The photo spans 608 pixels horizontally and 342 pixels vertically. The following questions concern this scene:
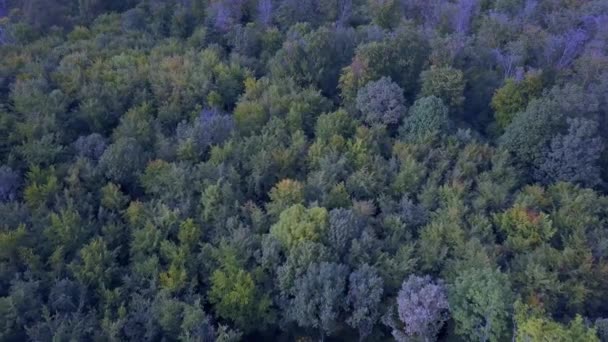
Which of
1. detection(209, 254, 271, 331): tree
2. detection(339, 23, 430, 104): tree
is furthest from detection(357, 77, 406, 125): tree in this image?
detection(209, 254, 271, 331): tree

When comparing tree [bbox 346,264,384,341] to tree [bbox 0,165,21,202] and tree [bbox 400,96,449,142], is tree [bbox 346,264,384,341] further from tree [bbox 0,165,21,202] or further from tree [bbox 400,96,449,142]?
tree [bbox 0,165,21,202]

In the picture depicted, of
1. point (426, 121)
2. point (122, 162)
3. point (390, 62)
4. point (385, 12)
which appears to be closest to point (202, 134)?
point (122, 162)

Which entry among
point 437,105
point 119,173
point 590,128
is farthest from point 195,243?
point 590,128

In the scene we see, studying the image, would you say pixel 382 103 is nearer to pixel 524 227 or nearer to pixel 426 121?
pixel 426 121

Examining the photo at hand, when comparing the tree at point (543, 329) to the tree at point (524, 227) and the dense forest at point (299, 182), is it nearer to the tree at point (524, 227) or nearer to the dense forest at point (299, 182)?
the dense forest at point (299, 182)

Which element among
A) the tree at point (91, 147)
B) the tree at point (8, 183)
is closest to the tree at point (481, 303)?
the tree at point (91, 147)

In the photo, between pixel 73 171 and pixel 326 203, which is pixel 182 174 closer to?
pixel 73 171
